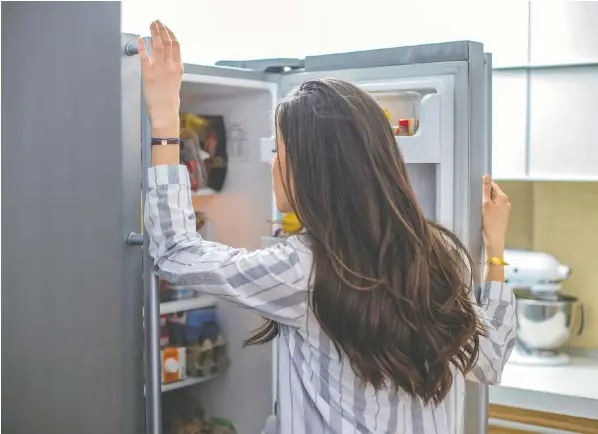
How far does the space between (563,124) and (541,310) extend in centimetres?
55

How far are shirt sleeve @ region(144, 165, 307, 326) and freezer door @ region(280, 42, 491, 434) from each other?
1.58ft

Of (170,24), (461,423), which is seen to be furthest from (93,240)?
(170,24)

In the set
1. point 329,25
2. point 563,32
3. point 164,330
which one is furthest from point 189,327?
point 563,32

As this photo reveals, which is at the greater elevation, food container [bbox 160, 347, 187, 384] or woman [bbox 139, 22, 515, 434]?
woman [bbox 139, 22, 515, 434]

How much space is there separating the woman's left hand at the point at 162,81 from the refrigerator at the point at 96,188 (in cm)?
11

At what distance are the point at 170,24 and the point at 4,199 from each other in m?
0.94

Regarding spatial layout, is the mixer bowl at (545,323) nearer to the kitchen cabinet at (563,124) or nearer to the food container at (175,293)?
the kitchen cabinet at (563,124)

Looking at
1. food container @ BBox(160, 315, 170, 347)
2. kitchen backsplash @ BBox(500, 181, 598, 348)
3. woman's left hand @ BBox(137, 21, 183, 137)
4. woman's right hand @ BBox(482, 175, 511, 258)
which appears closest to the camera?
woman's left hand @ BBox(137, 21, 183, 137)

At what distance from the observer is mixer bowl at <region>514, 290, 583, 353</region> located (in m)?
2.34

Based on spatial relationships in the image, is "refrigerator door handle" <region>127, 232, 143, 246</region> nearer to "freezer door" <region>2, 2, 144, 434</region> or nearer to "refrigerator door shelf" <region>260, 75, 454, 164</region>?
"freezer door" <region>2, 2, 144, 434</region>

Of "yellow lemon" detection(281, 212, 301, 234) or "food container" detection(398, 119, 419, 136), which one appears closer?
"food container" detection(398, 119, 419, 136)

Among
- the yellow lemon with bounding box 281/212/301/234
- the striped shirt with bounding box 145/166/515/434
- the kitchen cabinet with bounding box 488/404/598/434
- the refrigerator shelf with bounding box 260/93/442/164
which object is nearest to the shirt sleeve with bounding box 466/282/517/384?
the striped shirt with bounding box 145/166/515/434

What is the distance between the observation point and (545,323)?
2342mm

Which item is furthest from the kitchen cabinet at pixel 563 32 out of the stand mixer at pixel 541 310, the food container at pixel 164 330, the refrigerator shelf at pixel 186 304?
the food container at pixel 164 330
